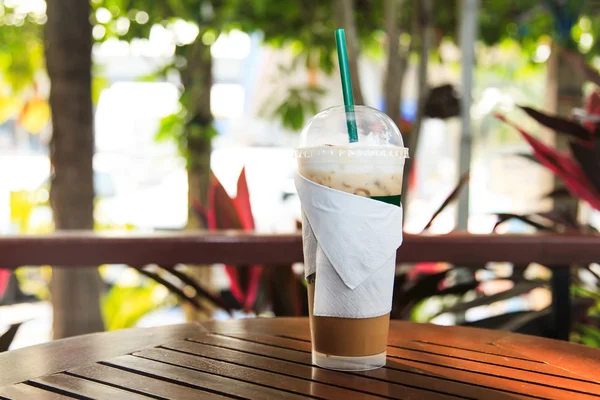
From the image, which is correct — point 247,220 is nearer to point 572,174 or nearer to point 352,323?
point 572,174

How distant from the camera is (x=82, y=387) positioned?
0.71 meters

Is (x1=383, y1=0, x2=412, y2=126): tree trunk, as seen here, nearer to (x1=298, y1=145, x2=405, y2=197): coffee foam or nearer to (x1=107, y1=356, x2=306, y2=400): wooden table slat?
(x1=298, y1=145, x2=405, y2=197): coffee foam

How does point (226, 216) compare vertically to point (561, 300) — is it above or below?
above

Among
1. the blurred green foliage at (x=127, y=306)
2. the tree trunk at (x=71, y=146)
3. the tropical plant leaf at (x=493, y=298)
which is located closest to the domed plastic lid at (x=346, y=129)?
the tropical plant leaf at (x=493, y=298)

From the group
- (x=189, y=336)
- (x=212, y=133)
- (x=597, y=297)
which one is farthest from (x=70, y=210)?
(x=597, y=297)

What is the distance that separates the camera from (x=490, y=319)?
161cm

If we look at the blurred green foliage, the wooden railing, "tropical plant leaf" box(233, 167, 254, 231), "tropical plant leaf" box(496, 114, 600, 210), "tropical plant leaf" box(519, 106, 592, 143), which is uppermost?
"tropical plant leaf" box(519, 106, 592, 143)

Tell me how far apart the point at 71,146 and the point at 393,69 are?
1.08 m

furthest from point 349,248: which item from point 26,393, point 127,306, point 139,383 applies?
point 127,306

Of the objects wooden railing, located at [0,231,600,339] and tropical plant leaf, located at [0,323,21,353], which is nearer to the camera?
tropical plant leaf, located at [0,323,21,353]

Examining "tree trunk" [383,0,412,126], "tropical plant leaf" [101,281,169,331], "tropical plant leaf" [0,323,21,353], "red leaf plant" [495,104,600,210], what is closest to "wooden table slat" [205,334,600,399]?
"tropical plant leaf" [0,323,21,353]

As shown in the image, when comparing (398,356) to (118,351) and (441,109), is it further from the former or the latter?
(441,109)

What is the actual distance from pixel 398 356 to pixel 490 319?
32.9 inches

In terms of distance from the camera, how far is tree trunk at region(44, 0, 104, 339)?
192cm
